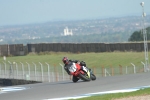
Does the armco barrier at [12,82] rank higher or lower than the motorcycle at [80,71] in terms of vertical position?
lower

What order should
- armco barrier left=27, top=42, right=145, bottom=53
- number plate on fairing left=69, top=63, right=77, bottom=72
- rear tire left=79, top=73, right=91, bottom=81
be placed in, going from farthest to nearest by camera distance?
armco barrier left=27, top=42, right=145, bottom=53 < rear tire left=79, top=73, right=91, bottom=81 < number plate on fairing left=69, top=63, right=77, bottom=72

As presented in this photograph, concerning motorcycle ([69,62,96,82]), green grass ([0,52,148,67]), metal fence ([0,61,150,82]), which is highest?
motorcycle ([69,62,96,82])

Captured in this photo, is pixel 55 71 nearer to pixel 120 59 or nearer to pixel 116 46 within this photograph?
pixel 120 59

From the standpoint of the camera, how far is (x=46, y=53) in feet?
241

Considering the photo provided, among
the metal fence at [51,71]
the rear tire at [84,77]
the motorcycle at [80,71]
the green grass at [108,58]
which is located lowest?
the green grass at [108,58]

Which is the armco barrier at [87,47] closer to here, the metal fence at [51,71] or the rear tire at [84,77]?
the metal fence at [51,71]

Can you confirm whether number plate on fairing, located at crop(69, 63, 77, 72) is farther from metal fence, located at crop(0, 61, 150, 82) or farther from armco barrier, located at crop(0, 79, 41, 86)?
armco barrier, located at crop(0, 79, 41, 86)

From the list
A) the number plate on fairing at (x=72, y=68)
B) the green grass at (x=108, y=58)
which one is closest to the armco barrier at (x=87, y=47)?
the green grass at (x=108, y=58)

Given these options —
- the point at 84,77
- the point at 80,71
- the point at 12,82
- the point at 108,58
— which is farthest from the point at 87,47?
the point at 80,71

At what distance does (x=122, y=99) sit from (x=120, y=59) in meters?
41.4

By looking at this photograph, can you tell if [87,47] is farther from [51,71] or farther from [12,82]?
[51,71]

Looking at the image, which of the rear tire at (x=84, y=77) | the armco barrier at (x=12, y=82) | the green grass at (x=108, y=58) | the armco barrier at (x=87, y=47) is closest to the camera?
the rear tire at (x=84, y=77)

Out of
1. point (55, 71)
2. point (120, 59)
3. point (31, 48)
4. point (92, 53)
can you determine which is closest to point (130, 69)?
point (55, 71)

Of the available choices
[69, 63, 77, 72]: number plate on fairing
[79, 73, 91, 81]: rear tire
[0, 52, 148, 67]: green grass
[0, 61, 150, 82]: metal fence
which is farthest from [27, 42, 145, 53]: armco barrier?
[69, 63, 77, 72]: number plate on fairing
